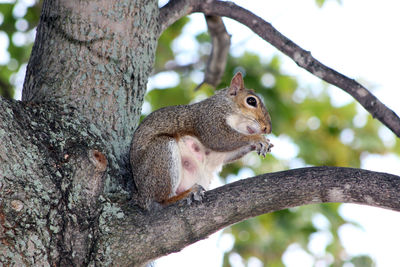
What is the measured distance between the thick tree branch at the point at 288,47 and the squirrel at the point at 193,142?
54 centimetres

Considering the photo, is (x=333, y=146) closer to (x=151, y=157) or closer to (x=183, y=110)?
(x=183, y=110)

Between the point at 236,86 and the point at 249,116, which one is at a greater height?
the point at 236,86

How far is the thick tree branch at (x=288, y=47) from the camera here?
2770mm

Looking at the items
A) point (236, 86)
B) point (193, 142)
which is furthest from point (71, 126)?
point (236, 86)

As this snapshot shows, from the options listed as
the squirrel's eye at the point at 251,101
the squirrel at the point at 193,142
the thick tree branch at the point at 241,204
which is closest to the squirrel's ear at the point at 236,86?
the squirrel at the point at 193,142

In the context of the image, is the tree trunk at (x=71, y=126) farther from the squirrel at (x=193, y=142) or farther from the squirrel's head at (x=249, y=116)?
the squirrel's head at (x=249, y=116)

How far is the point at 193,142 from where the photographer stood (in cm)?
313

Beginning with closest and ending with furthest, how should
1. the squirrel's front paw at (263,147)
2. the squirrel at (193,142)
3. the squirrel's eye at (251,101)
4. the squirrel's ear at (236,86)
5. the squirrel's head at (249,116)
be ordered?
the squirrel at (193,142)
the squirrel's front paw at (263,147)
the squirrel's head at (249,116)
the squirrel's eye at (251,101)
the squirrel's ear at (236,86)

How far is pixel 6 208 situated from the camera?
78.9 inches

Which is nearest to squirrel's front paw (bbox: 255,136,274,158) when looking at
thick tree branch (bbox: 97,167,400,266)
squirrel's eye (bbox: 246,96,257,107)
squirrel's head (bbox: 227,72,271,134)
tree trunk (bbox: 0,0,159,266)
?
squirrel's head (bbox: 227,72,271,134)

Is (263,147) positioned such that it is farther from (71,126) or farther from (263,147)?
(71,126)

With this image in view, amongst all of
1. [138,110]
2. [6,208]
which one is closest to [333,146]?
[138,110]

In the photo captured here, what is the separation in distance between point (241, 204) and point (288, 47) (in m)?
1.30

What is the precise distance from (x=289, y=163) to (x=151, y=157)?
2.70 metres
